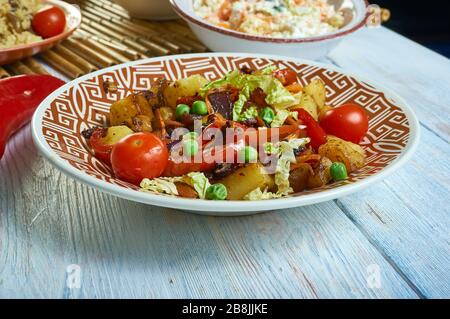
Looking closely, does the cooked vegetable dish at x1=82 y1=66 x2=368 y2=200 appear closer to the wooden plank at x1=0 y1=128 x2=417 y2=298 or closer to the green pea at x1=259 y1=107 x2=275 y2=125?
the green pea at x1=259 y1=107 x2=275 y2=125

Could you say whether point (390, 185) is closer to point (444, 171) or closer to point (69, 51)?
point (444, 171)

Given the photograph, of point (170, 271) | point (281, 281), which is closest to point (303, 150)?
point (281, 281)

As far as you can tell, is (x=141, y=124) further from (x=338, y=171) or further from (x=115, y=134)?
(x=338, y=171)

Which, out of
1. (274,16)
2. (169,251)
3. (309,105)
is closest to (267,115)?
(309,105)

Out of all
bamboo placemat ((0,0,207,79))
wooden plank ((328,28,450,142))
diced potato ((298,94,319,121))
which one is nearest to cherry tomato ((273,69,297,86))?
diced potato ((298,94,319,121))

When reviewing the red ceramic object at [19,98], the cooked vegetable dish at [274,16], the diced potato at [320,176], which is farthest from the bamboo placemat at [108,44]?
the diced potato at [320,176]

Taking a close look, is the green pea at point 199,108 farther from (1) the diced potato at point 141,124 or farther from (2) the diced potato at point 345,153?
(2) the diced potato at point 345,153
